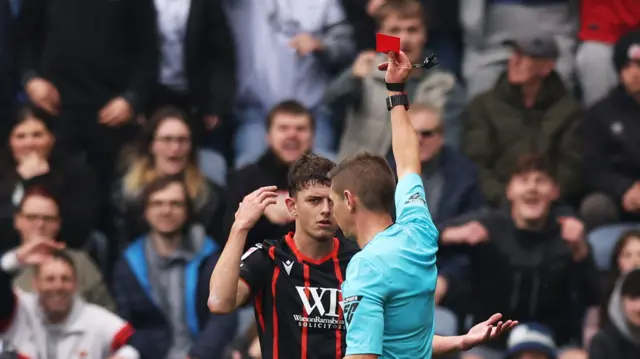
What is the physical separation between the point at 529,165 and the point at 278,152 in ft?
5.30

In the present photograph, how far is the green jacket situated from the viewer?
403 inches

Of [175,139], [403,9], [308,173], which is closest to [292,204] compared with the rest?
[308,173]

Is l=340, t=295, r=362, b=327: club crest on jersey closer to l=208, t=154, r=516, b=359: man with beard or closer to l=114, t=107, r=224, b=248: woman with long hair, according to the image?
l=208, t=154, r=516, b=359: man with beard

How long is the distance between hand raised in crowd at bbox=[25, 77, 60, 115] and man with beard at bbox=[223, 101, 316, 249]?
4.89 ft

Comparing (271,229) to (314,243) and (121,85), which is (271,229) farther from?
(314,243)

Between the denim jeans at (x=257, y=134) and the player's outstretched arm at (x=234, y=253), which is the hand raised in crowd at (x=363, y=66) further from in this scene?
the player's outstretched arm at (x=234, y=253)

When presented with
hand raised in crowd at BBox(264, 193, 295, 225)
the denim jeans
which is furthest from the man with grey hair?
hand raised in crowd at BBox(264, 193, 295, 225)

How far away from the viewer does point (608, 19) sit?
35.7 ft

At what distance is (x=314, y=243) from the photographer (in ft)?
21.3

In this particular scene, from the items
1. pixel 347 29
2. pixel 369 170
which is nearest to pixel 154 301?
A: pixel 347 29

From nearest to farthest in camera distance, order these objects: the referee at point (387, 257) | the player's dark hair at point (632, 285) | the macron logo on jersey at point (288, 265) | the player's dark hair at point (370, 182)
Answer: the referee at point (387, 257), the player's dark hair at point (370, 182), the macron logo on jersey at point (288, 265), the player's dark hair at point (632, 285)

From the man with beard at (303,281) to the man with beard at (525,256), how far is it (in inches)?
121

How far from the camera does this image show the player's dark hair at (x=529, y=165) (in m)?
9.59

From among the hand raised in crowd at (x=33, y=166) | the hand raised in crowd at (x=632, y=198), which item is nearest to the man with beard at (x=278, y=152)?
the hand raised in crowd at (x=33, y=166)
